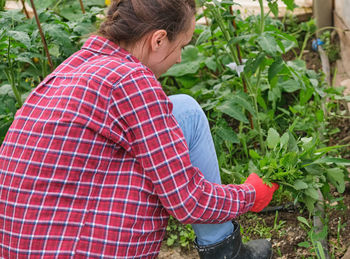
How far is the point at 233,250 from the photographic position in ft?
5.13

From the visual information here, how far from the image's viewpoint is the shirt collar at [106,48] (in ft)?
4.28

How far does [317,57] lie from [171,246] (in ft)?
5.51

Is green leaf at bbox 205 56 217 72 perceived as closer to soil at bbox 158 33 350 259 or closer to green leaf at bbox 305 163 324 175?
soil at bbox 158 33 350 259

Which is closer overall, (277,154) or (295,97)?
(277,154)

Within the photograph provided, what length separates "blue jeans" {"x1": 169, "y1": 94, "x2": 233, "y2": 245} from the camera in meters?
1.41

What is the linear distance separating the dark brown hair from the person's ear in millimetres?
16

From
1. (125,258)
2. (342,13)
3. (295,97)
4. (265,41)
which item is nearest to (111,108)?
(125,258)

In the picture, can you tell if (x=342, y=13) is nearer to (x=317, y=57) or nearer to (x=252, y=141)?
(x=317, y=57)

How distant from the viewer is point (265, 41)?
5.85ft

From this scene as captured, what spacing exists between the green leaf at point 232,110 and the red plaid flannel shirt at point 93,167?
0.71m

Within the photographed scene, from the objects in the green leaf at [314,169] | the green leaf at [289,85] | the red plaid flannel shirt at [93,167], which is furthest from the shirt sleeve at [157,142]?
the green leaf at [289,85]

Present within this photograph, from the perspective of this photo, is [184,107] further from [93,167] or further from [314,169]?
[314,169]

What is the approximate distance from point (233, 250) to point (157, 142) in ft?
1.82

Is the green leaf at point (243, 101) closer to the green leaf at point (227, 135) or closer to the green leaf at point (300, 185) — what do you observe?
the green leaf at point (227, 135)
